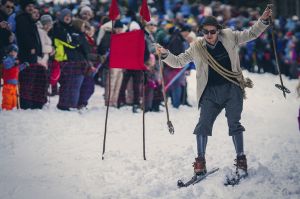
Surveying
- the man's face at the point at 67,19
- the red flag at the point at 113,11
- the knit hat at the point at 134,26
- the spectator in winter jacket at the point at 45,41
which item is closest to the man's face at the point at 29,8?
the spectator in winter jacket at the point at 45,41

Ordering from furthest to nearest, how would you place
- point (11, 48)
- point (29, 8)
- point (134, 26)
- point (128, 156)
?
point (134, 26) < point (29, 8) < point (11, 48) < point (128, 156)

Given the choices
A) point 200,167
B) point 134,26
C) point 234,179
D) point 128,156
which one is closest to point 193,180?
point 200,167

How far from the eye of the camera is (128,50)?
22.0 ft

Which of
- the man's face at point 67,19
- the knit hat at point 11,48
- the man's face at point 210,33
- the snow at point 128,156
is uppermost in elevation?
the man's face at point 210,33

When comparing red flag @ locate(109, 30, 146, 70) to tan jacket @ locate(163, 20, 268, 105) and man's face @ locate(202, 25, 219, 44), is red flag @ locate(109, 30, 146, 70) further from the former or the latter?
man's face @ locate(202, 25, 219, 44)

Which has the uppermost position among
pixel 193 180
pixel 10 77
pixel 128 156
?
pixel 10 77

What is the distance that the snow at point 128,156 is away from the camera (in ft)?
16.6

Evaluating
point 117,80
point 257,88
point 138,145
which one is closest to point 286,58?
point 257,88

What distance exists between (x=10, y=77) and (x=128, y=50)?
3.62m

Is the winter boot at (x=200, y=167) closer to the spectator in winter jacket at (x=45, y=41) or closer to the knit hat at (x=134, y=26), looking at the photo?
the spectator in winter jacket at (x=45, y=41)

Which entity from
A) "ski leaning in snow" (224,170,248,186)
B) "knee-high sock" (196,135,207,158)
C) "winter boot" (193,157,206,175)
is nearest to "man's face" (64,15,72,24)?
"knee-high sock" (196,135,207,158)

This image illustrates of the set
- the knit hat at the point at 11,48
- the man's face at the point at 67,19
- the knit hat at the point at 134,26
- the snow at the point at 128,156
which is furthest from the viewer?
Answer: the knit hat at the point at 134,26

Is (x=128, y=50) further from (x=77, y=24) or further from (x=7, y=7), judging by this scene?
(x=7, y=7)

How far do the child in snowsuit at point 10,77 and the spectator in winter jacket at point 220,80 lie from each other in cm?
496
